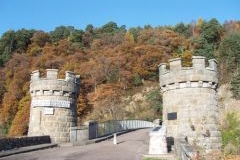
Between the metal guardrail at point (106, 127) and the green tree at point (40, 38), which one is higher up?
the green tree at point (40, 38)

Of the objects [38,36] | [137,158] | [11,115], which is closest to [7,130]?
[11,115]

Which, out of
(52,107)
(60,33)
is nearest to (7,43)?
(60,33)

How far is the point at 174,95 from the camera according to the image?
1933 cm

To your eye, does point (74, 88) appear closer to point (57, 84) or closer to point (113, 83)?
point (57, 84)

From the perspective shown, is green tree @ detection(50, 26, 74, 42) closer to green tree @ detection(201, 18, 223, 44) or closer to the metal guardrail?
green tree @ detection(201, 18, 223, 44)

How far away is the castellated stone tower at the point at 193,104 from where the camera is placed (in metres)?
18.8

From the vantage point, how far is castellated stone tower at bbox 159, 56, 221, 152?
61.5 ft

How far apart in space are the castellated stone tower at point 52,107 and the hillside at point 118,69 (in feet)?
94.9

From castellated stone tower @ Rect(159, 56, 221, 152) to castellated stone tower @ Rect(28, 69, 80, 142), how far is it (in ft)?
22.0

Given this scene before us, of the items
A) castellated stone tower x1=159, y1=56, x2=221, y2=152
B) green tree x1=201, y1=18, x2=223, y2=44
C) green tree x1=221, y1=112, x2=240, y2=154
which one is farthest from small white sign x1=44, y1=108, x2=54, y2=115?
green tree x1=201, y1=18, x2=223, y2=44

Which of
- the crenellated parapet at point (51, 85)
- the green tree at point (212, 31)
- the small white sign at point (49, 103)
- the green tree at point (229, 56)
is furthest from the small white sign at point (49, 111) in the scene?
the green tree at point (212, 31)

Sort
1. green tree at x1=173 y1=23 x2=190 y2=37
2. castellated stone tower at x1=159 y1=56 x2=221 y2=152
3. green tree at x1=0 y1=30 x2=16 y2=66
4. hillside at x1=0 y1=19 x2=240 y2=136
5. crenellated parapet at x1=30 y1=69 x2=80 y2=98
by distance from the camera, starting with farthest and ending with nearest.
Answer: green tree at x1=0 y1=30 x2=16 y2=66 → green tree at x1=173 y1=23 x2=190 y2=37 → hillside at x1=0 y1=19 x2=240 y2=136 → crenellated parapet at x1=30 y1=69 x2=80 y2=98 → castellated stone tower at x1=159 y1=56 x2=221 y2=152

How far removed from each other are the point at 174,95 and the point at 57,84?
24.4ft

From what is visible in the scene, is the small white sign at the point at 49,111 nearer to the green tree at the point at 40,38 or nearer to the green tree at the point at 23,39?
the green tree at the point at 40,38
